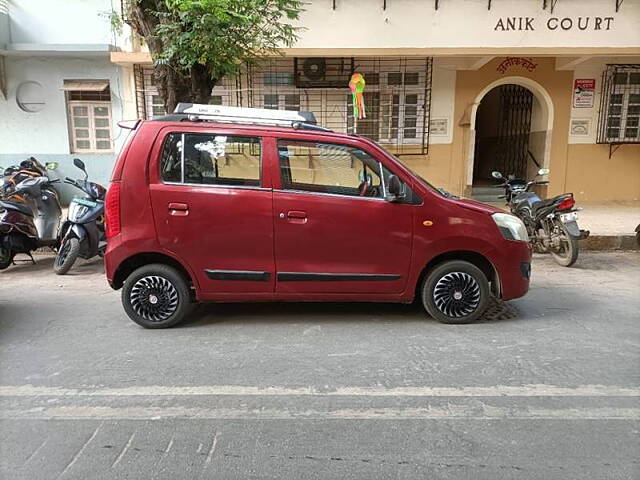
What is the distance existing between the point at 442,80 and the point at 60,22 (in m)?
8.63

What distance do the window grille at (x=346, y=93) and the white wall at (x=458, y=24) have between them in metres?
0.87

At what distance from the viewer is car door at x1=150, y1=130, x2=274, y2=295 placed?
4441 mm

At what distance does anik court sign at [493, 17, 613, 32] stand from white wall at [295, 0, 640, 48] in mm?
21

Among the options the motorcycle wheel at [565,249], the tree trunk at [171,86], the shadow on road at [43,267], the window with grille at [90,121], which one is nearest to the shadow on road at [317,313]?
the motorcycle wheel at [565,249]

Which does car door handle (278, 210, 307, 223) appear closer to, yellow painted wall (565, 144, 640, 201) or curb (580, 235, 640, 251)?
curb (580, 235, 640, 251)

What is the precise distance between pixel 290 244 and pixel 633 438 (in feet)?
9.45

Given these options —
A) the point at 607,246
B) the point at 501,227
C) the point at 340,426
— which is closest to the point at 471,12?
the point at 607,246

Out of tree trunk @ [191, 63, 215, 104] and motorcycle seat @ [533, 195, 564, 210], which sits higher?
tree trunk @ [191, 63, 215, 104]

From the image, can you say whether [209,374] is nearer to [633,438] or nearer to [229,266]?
[229,266]

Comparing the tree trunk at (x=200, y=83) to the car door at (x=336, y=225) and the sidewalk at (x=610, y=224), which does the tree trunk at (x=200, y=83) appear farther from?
the sidewalk at (x=610, y=224)

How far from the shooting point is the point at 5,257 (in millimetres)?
6973

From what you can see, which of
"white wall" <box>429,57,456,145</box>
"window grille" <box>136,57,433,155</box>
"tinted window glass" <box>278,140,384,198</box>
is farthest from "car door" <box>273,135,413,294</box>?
"white wall" <box>429,57,456,145</box>

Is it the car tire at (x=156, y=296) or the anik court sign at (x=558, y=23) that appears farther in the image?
the anik court sign at (x=558, y=23)

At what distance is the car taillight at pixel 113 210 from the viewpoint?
4.41 metres
